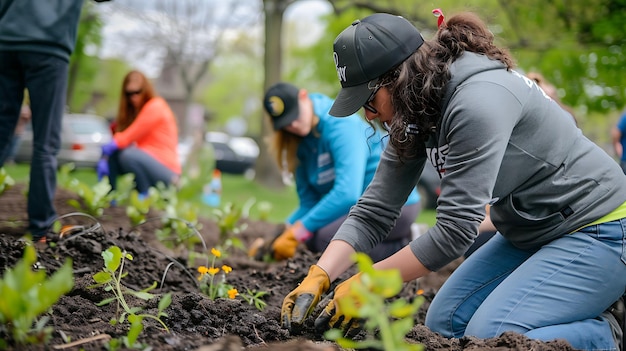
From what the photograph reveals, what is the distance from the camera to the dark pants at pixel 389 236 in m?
4.04

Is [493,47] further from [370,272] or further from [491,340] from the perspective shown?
[370,272]

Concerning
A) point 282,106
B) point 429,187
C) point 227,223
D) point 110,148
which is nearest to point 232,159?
point 429,187

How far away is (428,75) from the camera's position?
216cm

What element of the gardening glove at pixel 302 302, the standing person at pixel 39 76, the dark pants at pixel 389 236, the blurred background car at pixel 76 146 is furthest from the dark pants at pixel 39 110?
the blurred background car at pixel 76 146

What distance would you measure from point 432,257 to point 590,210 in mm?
651

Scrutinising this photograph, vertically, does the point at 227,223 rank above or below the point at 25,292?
below

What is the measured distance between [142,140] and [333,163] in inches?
112

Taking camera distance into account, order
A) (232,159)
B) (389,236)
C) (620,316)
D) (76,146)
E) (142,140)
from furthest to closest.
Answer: (232,159), (76,146), (142,140), (389,236), (620,316)

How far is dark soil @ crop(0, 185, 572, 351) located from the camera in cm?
177

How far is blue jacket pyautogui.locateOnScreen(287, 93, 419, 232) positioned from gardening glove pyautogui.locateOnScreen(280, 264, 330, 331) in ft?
5.02

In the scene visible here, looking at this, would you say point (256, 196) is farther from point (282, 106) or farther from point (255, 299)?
point (255, 299)

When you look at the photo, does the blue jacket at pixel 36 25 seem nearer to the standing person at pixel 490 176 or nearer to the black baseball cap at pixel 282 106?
the black baseball cap at pixel 282 106

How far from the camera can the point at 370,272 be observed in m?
1.34

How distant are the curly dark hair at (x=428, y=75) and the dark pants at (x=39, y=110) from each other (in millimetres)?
2269
